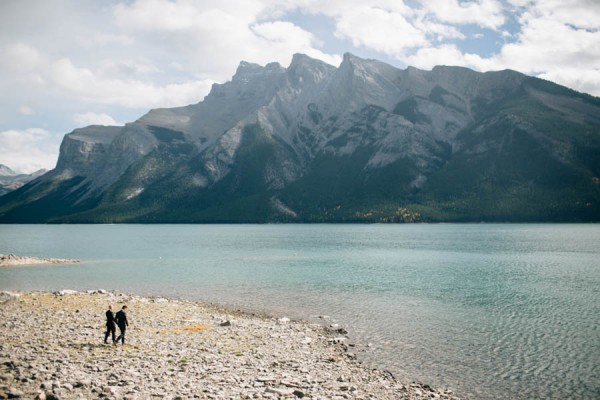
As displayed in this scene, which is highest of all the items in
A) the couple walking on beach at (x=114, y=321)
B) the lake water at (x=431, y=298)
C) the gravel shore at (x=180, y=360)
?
the couple walking on beach at (x=114, y=321)

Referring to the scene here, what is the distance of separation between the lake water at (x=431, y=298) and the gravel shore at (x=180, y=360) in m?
4.09

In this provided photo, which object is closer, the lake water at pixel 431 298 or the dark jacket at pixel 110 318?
the lake water at pixel 431 298

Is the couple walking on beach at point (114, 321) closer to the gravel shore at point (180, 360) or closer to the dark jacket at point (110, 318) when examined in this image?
the dark jacket at point (110, 318)

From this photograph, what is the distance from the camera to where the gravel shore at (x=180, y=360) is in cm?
2262

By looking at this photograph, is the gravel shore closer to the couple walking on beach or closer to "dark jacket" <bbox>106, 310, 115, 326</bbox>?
the couple walking on beach

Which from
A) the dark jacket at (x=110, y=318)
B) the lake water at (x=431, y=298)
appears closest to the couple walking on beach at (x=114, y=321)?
the dark jacket at (x=110, y=318)

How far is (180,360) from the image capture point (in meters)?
28.0

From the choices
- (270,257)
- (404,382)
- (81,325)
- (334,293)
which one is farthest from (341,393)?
(270,257)

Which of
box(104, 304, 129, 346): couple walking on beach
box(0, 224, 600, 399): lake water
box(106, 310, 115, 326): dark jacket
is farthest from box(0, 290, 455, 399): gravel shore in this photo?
box(0, 224, 600, 399): lake water

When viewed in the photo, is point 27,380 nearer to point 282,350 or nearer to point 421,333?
point 282,350

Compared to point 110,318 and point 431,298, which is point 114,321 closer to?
point 110,318

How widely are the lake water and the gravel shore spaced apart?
4.09 meters

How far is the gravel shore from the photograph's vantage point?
74.2 ft

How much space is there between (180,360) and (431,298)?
38.1 m
